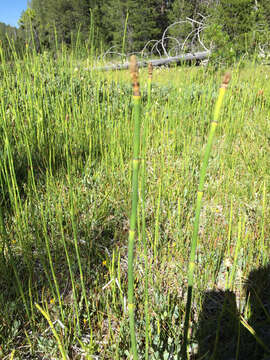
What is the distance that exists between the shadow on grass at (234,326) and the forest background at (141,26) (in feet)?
3.08

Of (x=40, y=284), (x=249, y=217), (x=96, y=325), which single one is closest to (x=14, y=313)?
(x=40, y=284)

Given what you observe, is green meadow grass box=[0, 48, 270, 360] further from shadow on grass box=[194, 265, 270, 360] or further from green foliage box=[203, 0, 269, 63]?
green foliage box=[203, 0, 269, 63]

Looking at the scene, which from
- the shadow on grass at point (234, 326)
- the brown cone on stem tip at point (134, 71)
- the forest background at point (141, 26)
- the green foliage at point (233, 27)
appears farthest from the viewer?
the green foliage at point (233, 27)

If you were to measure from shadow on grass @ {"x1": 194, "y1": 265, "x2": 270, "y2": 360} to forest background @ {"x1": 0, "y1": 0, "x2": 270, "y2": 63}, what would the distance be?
37.0 inches

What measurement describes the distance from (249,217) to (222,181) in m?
0.26

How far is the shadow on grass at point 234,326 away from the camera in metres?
0.65

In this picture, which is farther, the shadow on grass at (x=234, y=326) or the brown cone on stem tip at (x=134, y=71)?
the shadow on grass at (x=234, y=326)

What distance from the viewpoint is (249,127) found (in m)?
1.92

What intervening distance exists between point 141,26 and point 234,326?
Answer: 41.3 ft

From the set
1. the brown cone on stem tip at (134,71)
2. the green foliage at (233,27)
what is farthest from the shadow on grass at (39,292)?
the green foliage at (233,27)

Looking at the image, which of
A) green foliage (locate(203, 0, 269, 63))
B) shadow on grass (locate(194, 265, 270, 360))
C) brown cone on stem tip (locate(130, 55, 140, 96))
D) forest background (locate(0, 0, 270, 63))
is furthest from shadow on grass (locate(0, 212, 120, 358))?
green foliage (locate(203, 0, 269, 63))

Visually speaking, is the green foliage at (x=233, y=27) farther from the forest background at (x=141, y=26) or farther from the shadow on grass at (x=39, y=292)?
the shadow on grass at (x=39, y=292)

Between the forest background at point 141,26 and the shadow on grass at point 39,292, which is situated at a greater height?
Answer: the forest background at point 141,26

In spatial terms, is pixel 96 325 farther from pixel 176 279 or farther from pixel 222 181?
pixel 222 181
